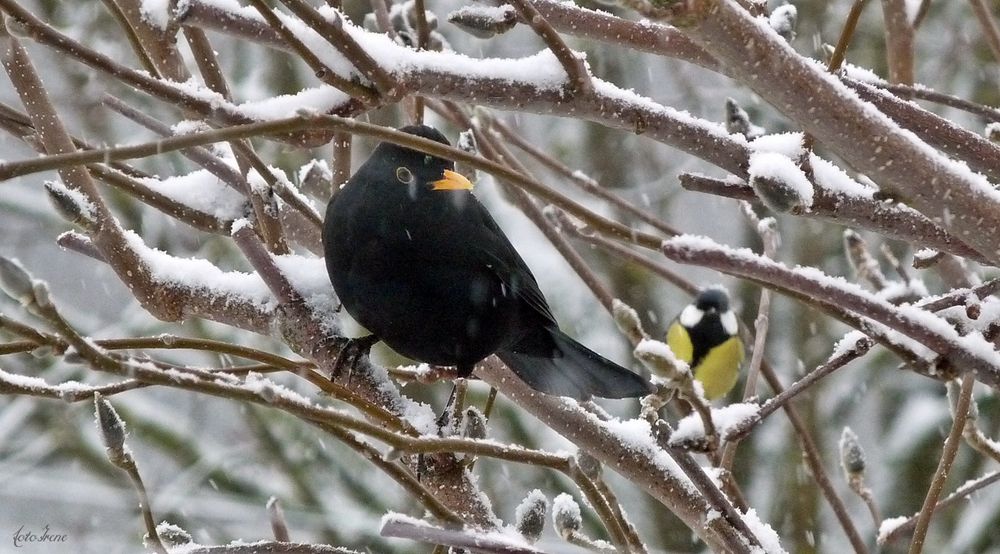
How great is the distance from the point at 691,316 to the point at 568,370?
3194 mm

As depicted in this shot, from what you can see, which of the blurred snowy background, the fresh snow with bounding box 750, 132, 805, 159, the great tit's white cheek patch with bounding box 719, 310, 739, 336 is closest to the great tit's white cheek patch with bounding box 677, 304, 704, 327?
the great tit's white cheek patch with bounding box 719, 310, 739, 336

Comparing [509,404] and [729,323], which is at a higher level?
[729,323]

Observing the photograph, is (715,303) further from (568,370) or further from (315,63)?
(315,63)

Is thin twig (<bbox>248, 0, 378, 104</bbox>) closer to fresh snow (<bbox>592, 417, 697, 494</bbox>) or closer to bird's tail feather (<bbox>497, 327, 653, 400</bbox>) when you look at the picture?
fresh snow (<bbox>592, 417, 697, 494</bbox>)

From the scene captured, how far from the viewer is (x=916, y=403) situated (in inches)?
293

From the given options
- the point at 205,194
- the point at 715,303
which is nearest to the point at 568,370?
the point at 205,194

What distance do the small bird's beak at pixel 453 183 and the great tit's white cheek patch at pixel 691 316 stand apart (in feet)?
10.5

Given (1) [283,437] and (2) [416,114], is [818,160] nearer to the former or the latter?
(2) [416,114]

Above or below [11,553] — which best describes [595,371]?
above

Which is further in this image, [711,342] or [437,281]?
[711,342]

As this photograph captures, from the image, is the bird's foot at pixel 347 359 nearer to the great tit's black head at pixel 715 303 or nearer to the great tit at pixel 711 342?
the great tit at pixel 711 342

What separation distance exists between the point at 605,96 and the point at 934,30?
6.58 meters

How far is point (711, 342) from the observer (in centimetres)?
527

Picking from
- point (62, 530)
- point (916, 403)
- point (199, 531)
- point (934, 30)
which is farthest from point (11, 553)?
point (934, 30)
